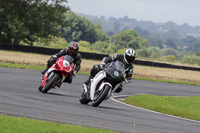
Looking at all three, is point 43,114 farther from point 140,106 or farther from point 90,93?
point 140,106

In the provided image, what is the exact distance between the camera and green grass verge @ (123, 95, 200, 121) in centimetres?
1464

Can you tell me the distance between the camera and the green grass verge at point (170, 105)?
48.0ft

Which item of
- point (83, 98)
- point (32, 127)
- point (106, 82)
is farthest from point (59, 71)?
point (32, 127)

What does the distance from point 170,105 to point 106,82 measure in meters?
4.86

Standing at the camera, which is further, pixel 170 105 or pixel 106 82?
pixel 170 105

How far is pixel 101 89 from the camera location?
39.6ft

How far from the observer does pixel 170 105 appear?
16266 millimetres

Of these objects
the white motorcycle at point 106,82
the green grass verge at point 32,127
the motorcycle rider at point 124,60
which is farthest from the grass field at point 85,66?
the green grass verge at point 32,127

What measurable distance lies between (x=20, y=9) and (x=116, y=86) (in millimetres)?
41439

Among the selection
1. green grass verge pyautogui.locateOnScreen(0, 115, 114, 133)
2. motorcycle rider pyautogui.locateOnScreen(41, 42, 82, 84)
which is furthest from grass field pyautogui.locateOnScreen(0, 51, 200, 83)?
green grass verge pyautogui.locateOnScreen(0, 115, 114, 133)

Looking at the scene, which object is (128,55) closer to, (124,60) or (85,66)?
(124,60)

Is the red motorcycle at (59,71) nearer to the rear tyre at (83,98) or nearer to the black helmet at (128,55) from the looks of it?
the rear tyre at (83,98)

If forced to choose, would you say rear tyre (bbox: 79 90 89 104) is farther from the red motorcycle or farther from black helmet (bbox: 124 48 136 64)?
black helmet (bbox: 124 48 136 64)

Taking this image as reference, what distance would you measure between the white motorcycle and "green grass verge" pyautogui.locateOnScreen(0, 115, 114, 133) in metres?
3.73
